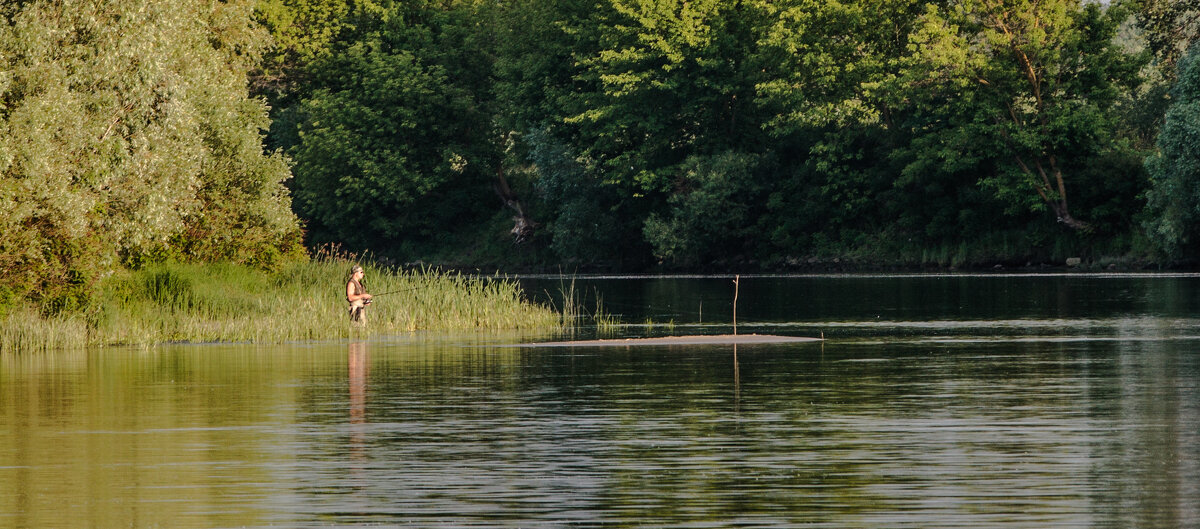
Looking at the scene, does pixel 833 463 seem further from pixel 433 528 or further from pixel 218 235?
pixel 218 235

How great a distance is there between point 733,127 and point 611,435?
76.0 metres

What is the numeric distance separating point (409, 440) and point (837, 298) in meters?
42.4

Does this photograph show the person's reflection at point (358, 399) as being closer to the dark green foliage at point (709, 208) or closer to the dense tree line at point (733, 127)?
the dense tree line at point (733, 127)

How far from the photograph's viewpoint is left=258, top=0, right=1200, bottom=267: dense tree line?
83062mm

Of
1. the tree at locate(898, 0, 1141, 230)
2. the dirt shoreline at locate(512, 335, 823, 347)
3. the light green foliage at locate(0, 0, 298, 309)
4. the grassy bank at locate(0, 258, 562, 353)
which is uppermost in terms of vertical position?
the tree at locate(898, 0, 1141, 230)

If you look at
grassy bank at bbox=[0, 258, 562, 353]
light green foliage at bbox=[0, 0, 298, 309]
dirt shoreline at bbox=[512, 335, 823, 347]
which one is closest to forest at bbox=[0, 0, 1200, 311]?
grassy bank at bbox=[0, 258, 562, 353]

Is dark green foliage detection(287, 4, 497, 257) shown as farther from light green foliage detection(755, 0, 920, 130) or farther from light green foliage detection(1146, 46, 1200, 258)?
light green foliage detection(1146, 46, 1200, 258)

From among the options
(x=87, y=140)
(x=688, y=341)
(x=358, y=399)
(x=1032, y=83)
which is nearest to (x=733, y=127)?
(x=1032, y=83)

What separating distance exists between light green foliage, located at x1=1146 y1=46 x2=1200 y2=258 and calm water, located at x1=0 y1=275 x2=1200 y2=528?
34.9 m

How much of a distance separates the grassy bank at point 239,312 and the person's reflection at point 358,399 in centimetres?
342

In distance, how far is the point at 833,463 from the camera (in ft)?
58.5

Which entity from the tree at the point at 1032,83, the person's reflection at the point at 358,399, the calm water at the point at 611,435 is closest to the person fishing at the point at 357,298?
the person's reflection at the point at 358,399

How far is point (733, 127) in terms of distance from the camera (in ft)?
314

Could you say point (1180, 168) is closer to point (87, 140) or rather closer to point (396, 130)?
point (87, 140)
